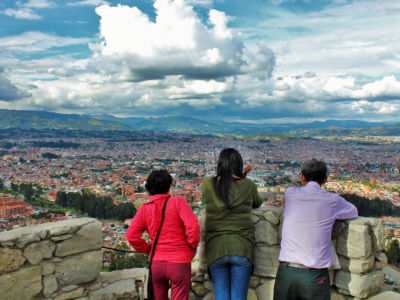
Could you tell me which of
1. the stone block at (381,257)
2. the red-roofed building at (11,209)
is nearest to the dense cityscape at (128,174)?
the red-roofed building at (11,209)

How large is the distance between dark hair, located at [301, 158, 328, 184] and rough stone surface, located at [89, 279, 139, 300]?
7.19ft

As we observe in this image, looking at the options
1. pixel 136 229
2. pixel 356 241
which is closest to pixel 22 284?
pixel 136 229

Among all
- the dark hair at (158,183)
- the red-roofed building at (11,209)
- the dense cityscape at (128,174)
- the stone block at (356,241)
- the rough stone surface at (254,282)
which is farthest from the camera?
the dense cityscape at (128,174)

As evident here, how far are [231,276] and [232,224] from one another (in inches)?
16.7

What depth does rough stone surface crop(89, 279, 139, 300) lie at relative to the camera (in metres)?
3.17

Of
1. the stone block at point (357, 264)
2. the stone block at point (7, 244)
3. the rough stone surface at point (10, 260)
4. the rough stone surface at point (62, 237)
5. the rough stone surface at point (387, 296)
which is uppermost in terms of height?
the stone block at point (7, 244)

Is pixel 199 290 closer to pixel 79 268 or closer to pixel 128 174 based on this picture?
pixel 79 268

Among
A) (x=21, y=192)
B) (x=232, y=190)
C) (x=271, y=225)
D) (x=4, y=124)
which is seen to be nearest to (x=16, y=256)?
(x=232, y=190)

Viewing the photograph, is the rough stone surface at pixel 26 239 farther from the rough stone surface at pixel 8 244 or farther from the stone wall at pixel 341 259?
the stone wall at pixel 341 259

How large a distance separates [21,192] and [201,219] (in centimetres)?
4907

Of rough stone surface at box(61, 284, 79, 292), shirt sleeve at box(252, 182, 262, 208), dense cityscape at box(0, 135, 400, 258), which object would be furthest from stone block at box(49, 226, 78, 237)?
dense cityscape at box(0, 135, 400, 258)

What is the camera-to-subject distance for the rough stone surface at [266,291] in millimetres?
3305

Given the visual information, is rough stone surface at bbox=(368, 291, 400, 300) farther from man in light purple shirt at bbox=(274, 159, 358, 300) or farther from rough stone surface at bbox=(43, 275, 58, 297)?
rough stone surface at bbox=(43, 275, 58, 297)

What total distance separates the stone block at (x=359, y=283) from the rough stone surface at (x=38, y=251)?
113 inches
